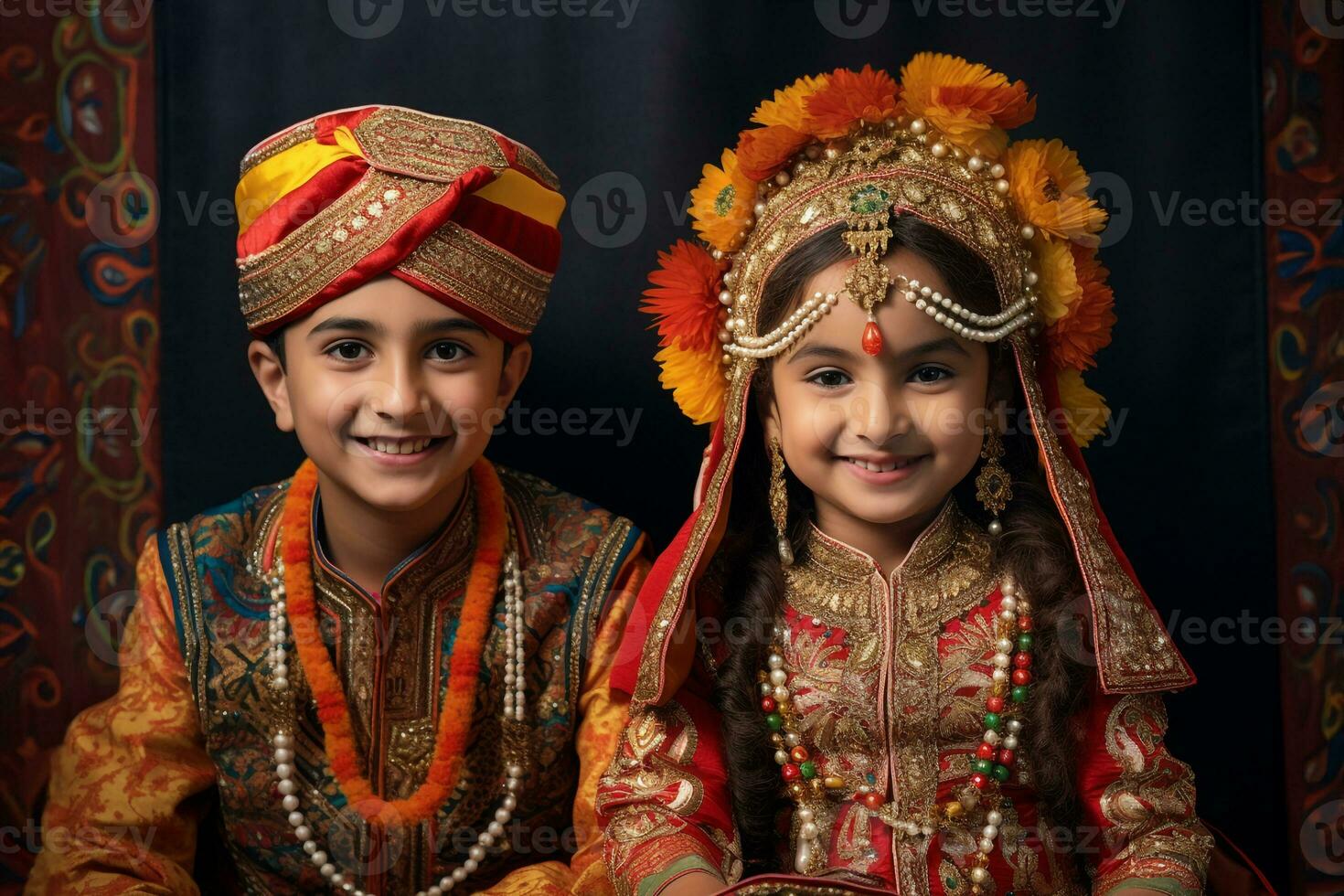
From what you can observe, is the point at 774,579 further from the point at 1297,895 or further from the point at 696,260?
the point at 1297,895

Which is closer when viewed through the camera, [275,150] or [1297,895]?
[275,150]

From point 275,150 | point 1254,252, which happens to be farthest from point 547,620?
point 1254,252

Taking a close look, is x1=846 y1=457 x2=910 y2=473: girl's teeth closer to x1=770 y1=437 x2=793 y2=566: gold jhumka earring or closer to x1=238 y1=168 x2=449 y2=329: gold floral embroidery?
x1=770 y1=437 x2=793 y2=566: gold jhumka earring

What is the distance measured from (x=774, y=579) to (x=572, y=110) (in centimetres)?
104

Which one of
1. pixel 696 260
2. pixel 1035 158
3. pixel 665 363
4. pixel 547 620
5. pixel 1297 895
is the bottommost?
pixel 1297 895

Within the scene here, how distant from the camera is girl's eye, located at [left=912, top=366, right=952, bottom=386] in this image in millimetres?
1918

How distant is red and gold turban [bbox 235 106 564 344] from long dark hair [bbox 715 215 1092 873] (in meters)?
0.39

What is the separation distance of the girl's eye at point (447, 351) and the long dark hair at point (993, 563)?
1.41 feet

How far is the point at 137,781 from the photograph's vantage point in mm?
2066

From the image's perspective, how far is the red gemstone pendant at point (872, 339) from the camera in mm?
1837

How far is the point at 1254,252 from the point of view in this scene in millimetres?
2559

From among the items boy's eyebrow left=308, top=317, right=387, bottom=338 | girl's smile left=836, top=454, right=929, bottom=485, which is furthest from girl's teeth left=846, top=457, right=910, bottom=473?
boy's eyebrow left=308, top=317, right=387, bottom=338

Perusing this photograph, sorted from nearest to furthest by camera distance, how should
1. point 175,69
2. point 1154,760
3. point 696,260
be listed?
point 1154,760 → point 696,260 → point 175,69

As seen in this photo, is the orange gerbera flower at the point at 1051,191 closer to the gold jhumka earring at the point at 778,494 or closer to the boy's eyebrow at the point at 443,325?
the gold jhumka earring at the point at 778,494
